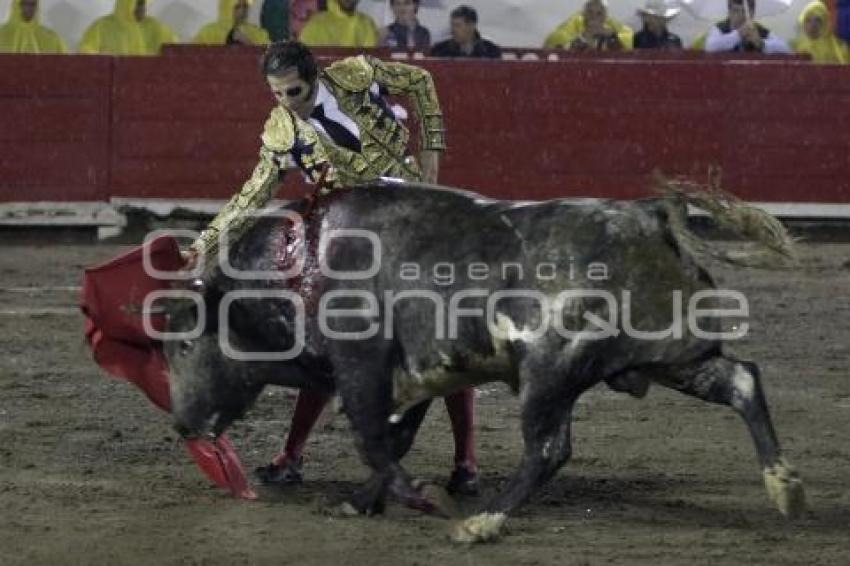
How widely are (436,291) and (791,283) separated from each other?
18.0 feet

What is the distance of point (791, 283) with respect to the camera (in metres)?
10.1

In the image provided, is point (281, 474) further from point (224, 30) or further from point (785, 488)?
point (224, 30)

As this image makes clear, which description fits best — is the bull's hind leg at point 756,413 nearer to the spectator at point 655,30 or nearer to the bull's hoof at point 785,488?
the bull's hoof at point 785,488

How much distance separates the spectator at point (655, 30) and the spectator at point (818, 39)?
1089 millimetres

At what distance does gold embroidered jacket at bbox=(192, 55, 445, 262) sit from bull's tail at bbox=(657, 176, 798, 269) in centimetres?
90

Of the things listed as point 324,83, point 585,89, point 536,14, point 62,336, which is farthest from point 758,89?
point 324,83

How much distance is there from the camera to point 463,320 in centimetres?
485

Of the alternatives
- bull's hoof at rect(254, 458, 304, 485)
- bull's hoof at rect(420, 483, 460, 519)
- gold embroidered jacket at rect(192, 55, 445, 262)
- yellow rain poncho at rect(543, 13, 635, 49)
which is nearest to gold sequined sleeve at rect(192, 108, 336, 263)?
gold embroidered jacket at rect(192, 55, 445, 262)

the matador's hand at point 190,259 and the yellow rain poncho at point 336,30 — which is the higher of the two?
the yellow rain poncho at point 336,30

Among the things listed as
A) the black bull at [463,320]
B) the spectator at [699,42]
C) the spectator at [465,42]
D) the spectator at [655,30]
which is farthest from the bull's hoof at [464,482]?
the spectator at [699,42]

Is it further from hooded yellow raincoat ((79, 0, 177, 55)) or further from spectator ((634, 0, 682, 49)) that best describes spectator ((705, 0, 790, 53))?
hooded yellow raincoat ((79, 0, 177, 55))

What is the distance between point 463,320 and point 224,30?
829 cm

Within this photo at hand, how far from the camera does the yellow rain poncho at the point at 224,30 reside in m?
12.4

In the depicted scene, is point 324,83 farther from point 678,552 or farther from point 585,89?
point 585,89
